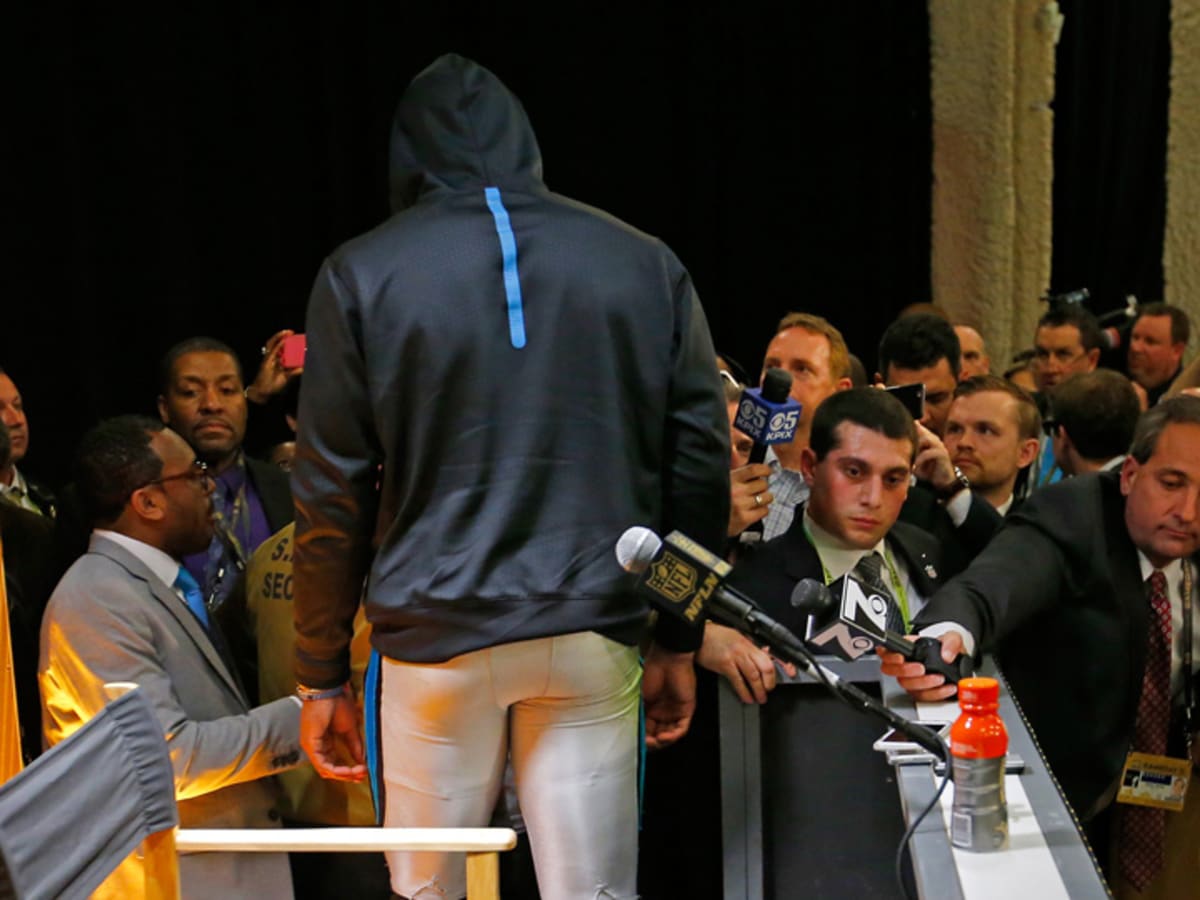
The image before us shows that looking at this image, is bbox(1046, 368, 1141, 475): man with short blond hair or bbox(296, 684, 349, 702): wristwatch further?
bbox(1046, 368, 1141, 475): man with short blond hair

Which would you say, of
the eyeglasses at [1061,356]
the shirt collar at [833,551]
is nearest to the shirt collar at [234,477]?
the shirt collar at [833,551]

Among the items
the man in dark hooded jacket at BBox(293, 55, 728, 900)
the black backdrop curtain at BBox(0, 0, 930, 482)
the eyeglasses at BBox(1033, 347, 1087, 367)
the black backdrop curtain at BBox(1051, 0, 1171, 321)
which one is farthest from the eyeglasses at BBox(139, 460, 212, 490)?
the black backdrop curtain at BBox(1051, 0, 1171, 321)

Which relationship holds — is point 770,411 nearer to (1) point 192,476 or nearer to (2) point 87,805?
(1) point 192,476

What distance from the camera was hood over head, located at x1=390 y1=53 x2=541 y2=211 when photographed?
85.0 inches

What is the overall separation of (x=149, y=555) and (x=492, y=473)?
930mm

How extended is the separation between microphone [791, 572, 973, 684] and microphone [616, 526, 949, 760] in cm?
5

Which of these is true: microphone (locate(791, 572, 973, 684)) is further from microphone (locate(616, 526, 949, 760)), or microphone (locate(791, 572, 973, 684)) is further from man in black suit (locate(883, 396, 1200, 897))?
man in black suit (locate(883, 396, 1200, 897))

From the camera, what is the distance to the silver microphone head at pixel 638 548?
1724 millimetres

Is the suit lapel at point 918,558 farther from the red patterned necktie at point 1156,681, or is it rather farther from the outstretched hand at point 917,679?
the outstretched hand at point 917,679

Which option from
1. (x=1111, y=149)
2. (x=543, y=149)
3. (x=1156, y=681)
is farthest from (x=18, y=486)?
(x=1111, y=149)

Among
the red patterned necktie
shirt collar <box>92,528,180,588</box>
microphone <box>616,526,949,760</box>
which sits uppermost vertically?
microphone <box>616,526,949,760</box>

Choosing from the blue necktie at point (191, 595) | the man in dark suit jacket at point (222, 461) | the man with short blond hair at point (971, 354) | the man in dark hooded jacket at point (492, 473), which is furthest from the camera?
the man with short blond hair at point (971, 354)

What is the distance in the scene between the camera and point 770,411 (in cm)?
257

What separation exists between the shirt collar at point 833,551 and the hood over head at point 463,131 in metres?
0.89
